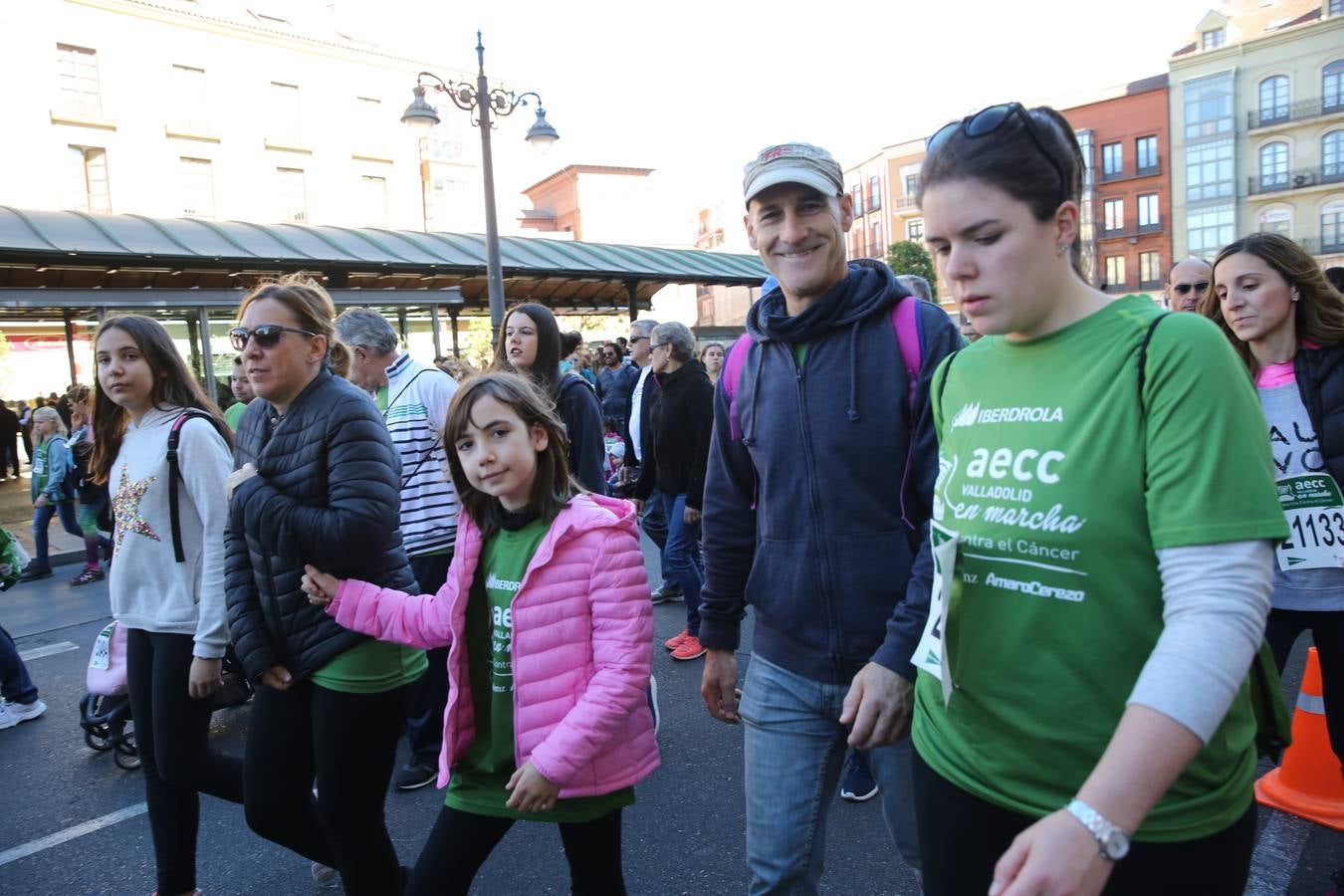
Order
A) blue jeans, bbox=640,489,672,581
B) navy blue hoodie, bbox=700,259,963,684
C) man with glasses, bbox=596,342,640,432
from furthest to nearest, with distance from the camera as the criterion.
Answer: man with glasses, bbox=596,342,640,432
blue jeans, bbox=640,489,672,581
navy blue hoodie, bbox=700,259,963,684

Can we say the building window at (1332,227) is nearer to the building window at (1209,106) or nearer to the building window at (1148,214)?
the building window at (1209,106)

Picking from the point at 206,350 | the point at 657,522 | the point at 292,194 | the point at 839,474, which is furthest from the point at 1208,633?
the point at 292,194

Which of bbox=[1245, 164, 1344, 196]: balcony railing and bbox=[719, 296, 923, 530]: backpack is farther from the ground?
bbox=[1245, 164, 1344, 196]: balcony railing

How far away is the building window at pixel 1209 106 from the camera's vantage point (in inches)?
1750

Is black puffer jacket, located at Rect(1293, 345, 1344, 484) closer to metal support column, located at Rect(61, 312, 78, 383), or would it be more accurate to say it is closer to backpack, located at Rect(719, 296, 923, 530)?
backpack, located at Rect(719, 296, 923, 530)

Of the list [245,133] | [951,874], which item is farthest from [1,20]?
[951,874]

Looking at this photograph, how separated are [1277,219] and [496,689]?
53.4m

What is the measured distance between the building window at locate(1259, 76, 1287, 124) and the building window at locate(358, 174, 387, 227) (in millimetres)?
43613

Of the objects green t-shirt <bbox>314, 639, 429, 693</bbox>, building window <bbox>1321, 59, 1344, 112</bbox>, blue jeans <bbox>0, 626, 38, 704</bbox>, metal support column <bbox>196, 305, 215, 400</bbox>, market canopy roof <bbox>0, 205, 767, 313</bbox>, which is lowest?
blue jeans <bbox>0, 626, 38, 704</bbox>

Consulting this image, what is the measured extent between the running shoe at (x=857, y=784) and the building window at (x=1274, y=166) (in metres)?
51.9

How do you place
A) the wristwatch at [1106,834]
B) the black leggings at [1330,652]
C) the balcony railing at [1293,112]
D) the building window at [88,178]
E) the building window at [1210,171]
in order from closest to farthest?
the wristwatch at [1106,834]
the black leggings at [1330,652]
the building window at [88,178]
the balcony railing at [1293,112]
the building window at [1210,171]

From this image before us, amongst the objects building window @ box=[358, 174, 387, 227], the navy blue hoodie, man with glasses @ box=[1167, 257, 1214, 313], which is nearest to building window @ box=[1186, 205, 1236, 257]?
building window @ box=[358, 174, 387, 227]

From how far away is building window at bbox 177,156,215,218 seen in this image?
31859mm

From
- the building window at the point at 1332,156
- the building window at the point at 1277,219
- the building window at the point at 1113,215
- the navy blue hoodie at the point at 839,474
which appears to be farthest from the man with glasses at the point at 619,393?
the building window at the point at 1332,156
